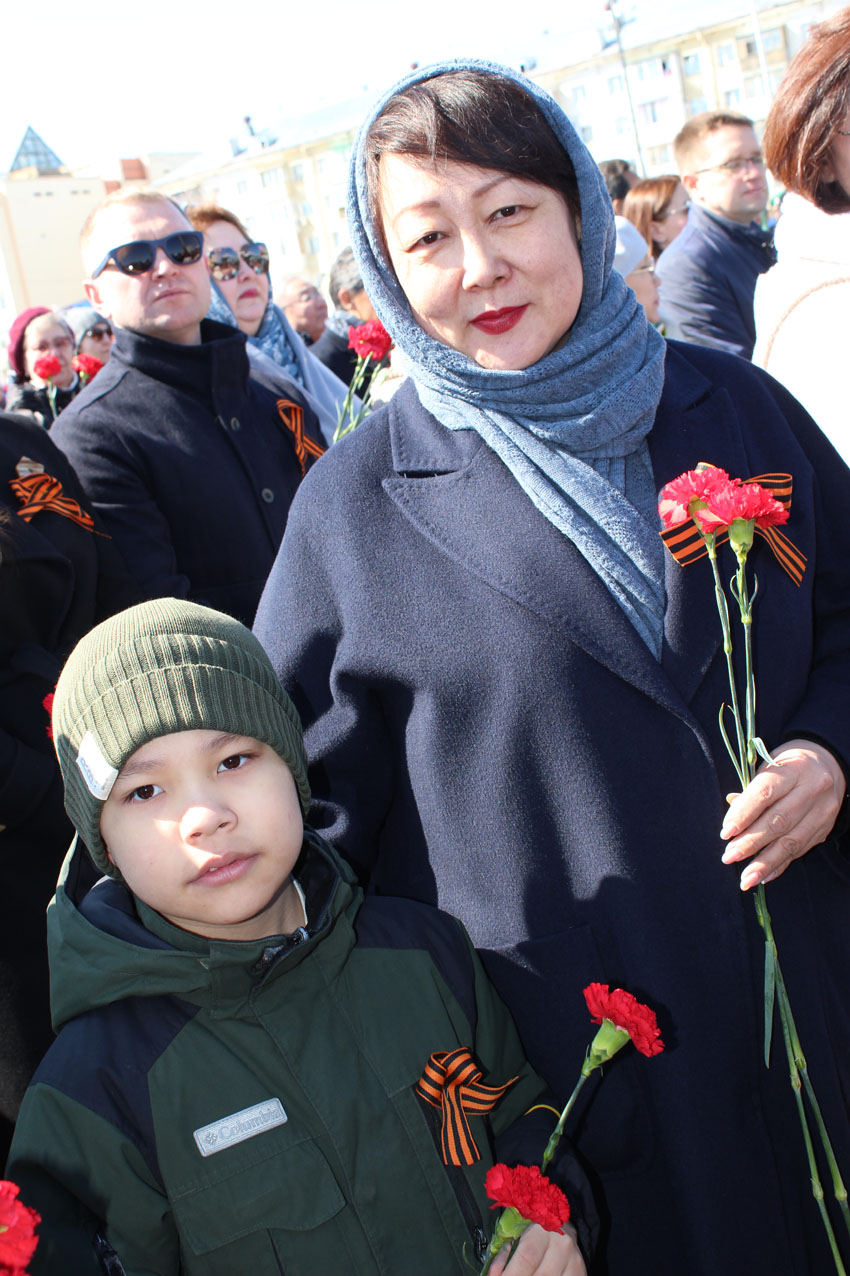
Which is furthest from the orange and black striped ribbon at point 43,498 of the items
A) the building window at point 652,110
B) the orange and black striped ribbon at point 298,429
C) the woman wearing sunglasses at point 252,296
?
the building window at point 652,110

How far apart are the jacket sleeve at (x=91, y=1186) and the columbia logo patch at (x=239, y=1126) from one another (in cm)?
8

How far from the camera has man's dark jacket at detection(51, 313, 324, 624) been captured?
3.38m

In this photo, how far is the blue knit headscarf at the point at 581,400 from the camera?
179 centimetres

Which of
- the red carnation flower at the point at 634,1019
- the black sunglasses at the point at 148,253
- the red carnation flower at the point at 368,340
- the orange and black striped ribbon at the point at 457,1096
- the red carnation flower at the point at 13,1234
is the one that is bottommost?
the orange and black striped ribbon at the point at 457,1096

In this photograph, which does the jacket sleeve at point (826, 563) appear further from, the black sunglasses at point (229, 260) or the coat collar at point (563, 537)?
the black sunglasses at point (229, 260)

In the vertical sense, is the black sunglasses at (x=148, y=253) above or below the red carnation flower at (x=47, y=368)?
above

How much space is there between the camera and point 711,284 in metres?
5.33

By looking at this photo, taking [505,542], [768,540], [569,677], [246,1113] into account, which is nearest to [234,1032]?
[246,1113]

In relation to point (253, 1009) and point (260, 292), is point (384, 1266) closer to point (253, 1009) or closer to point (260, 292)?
point (253, 1009)

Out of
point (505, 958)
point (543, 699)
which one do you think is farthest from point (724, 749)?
point (505, 958)

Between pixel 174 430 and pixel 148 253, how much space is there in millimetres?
627

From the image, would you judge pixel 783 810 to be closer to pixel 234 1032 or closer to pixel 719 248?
pixel 234 1032

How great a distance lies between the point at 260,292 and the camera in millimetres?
5406

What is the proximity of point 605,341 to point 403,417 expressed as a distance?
361 millimetres
